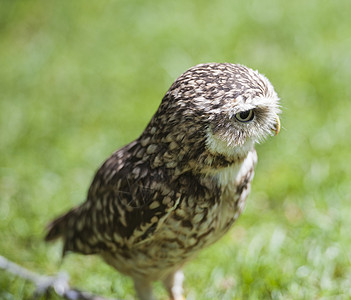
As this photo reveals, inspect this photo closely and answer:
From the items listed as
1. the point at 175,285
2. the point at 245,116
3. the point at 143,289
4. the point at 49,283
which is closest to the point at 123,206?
the point at 143,289

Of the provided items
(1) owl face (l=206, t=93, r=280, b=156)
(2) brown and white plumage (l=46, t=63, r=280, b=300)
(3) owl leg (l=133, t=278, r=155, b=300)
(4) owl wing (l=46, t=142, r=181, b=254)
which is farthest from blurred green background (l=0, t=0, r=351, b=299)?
(1) owl face (l=206, t=93, r=280, b=156)

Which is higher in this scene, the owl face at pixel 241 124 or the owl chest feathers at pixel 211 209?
the owl face at pixel 241 124

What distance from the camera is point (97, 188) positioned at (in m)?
3.09

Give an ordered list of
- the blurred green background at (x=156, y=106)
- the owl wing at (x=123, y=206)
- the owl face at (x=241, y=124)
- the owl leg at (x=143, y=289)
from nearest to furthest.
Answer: the owl face at (x=241, y=124), the owl wing at (x=123, y=206), the owl leg at (x=143, y=289), the blurred green background at (x=156, y=106)

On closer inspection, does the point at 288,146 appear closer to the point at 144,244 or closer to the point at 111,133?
the point at 111,133

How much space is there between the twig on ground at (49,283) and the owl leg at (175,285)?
407 millimetres

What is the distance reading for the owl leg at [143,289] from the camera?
10.6ft

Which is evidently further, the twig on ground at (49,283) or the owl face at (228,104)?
the twig on ground at (49,283)

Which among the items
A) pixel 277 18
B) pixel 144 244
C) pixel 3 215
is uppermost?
pixel 277 18

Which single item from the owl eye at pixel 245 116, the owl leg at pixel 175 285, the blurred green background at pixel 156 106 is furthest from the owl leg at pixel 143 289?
the owl eye at pixel 245 116

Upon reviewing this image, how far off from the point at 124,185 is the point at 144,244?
13.2 inches

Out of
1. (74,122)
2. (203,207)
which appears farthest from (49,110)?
(203,207)

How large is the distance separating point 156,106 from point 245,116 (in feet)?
9.59

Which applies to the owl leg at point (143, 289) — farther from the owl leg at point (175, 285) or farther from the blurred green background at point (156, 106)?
the blurred green background at point (156, 106)
